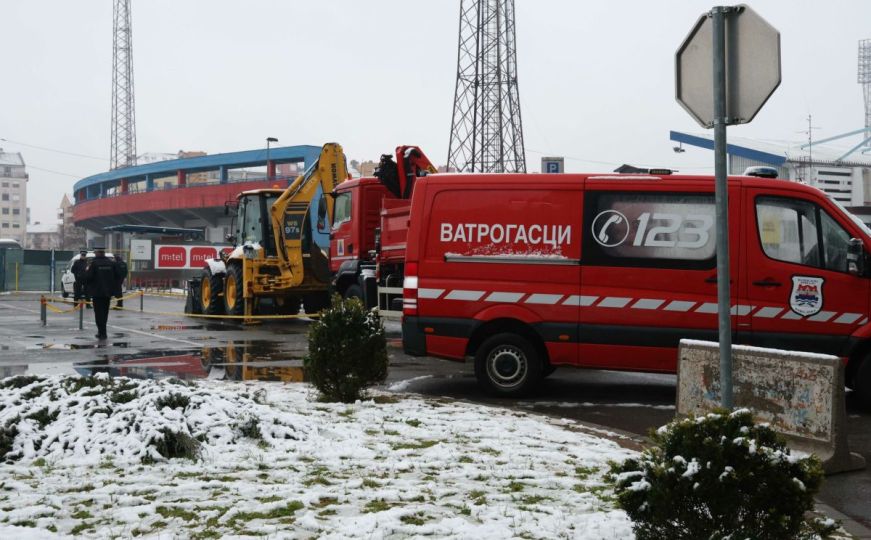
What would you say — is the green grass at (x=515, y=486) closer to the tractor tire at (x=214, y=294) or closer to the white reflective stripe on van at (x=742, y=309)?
the white reflective stripe on van at (x=742, y=309)

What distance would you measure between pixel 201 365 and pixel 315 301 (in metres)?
9.40

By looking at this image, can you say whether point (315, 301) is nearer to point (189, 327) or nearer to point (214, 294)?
point (214, 294)

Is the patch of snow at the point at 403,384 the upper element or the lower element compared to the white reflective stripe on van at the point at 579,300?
lower

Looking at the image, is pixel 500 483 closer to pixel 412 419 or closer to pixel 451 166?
pixel 412 419

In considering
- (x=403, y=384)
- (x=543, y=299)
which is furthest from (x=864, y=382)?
(x=403, y=384)

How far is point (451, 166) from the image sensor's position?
148 feet

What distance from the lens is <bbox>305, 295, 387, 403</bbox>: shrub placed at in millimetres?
8570

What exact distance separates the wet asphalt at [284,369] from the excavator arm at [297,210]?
60.5 inches

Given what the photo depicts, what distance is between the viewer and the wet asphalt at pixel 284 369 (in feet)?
27.8

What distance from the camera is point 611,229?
9.66 meters

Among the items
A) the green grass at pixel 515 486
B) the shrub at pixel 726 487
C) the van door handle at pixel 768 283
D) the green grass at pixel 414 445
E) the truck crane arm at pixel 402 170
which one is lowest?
the green grass at pixel 515 486

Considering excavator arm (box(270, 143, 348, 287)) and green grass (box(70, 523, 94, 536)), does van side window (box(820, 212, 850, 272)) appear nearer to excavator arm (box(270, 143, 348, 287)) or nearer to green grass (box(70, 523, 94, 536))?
green grass (box(70, 523, 94, 536))

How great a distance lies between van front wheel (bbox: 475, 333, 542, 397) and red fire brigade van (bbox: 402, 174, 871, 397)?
Result: 0.05ft

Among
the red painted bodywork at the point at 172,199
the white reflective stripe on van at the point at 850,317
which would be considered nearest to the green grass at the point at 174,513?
the white reflective stripe on van at the point at 850,317
